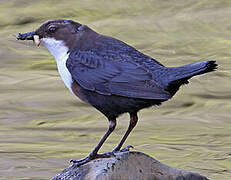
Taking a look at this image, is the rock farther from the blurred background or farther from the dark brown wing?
the blurred background

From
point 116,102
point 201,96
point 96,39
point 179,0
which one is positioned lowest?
point 201,96

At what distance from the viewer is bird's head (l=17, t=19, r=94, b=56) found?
15.5 feet

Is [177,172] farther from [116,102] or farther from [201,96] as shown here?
[201,96]

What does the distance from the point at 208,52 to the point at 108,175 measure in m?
5.09

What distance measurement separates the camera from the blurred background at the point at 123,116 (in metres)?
6.43

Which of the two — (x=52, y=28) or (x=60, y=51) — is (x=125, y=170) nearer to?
(x=60, y=51)

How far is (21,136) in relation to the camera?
702 cm

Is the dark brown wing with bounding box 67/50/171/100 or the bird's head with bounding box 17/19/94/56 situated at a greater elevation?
the bird's head with bounding box 17/19/94/56

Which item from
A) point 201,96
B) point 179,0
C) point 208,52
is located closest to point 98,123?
point 201,96

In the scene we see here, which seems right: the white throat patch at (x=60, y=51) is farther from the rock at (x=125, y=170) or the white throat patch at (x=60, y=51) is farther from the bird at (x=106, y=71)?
the rock at (x=125, y=170)

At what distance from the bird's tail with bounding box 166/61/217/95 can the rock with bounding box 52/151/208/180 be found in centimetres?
61

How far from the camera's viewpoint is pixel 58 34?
4.73 m

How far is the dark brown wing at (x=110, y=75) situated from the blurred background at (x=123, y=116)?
1.46 metres

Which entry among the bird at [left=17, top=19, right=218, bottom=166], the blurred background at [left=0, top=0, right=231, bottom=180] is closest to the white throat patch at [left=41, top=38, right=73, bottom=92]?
the bird at [left=17, top=19, right=218, bottom=166]
